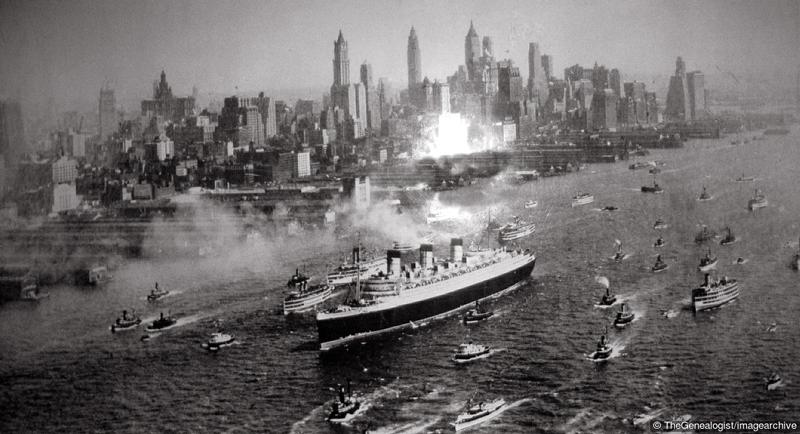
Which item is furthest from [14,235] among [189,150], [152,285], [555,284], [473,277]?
[189,150]

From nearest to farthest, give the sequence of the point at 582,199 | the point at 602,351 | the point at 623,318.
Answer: the point at 602,351
the point at 623,318
the point at 582,199

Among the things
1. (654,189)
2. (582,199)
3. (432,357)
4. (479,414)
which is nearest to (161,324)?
(432,357)

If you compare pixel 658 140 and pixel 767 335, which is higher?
pixel 658 140

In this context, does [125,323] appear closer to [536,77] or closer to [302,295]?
[302,295]

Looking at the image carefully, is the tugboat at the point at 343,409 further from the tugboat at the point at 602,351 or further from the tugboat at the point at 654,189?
the tugboat at the point at 654,189

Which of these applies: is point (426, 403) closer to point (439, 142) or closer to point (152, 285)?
point (152, 285)

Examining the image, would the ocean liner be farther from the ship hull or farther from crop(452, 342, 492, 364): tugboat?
crop(452, 342, 492, 364): tugboat

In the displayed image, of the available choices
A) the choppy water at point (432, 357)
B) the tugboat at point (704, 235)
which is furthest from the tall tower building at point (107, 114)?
the tugboat at point (704, 235)
